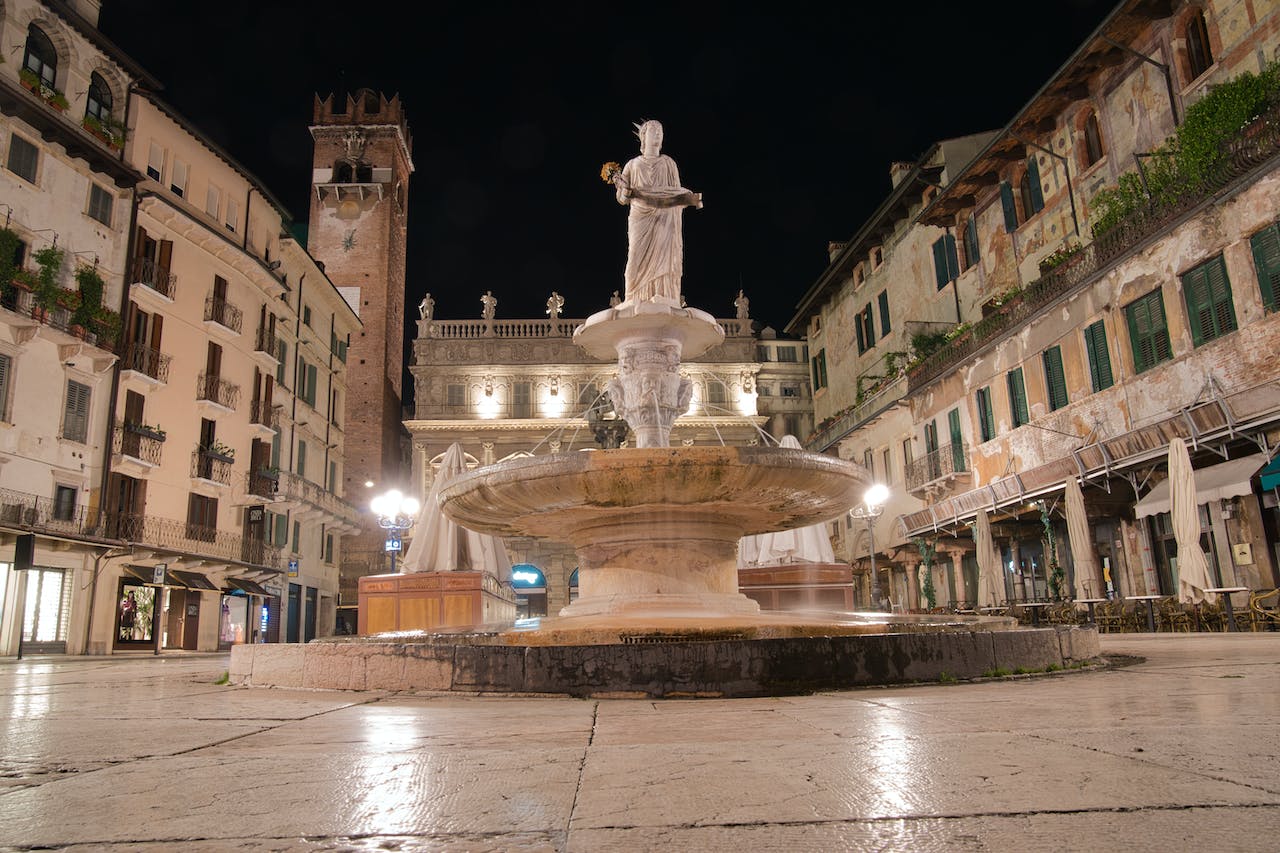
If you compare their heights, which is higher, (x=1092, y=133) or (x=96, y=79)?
(x=96, y=79)

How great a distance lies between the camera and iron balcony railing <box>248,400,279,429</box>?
1094 inches

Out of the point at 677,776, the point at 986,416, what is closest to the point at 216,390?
the point at 986,416

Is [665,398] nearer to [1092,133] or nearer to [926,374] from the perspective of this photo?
[1092,133]

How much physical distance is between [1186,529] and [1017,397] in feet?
30.7

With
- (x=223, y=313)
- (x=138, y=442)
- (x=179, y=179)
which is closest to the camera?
(x=138, y=442)

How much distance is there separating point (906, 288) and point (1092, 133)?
10465 mm

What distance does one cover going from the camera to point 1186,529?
527 inches

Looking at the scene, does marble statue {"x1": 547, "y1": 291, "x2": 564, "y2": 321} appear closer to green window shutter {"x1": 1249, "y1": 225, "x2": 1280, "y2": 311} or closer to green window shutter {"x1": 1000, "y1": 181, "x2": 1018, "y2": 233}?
green window shutter {"x1": 1000, "y1": 181, "x2": 1018, "y2": 233}

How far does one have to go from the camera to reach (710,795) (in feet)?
7.51

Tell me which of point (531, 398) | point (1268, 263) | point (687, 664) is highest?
point (531, 398)

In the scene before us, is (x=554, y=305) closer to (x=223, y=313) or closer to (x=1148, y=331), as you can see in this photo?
(x=223, y=313)

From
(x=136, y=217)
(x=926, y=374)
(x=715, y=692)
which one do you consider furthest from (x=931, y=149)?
(x=715, y=692)

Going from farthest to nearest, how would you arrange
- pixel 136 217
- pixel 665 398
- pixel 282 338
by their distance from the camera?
pixel 282 338
pixel 136 217
pixel 665 398

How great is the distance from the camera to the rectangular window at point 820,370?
40.9 meters
